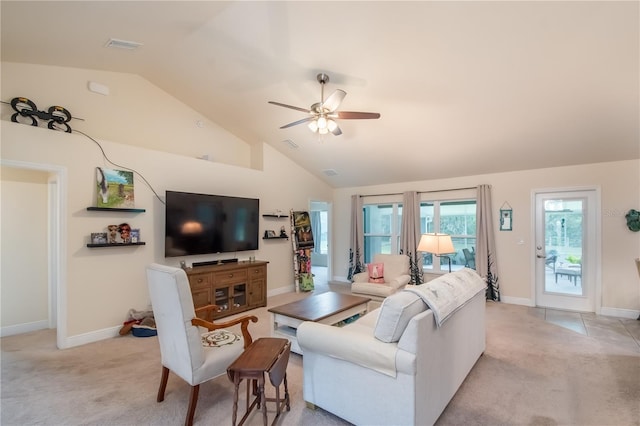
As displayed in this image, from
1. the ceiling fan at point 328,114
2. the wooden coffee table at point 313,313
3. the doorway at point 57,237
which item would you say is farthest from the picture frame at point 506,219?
the doorway at point 57,237

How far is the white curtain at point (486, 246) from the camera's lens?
5391 mm

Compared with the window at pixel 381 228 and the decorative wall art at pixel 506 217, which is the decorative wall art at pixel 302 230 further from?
the decorative wall art at pixel 506 217

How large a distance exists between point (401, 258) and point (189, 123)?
4338 mm

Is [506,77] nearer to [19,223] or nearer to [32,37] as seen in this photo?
[32,37]

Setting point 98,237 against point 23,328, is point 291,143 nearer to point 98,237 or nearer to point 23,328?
point 98,237

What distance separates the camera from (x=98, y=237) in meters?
3.74

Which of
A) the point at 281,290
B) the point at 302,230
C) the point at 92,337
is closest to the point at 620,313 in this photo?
the point at 302,230

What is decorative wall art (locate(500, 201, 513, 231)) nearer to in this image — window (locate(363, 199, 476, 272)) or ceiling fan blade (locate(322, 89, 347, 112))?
window (locate(363, 199, 476, 272))

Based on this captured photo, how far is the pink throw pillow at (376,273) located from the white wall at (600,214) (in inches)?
84.4

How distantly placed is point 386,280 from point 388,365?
3445 mm

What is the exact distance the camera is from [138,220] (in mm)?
4160

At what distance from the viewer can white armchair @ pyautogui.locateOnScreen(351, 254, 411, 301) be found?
15.3ft

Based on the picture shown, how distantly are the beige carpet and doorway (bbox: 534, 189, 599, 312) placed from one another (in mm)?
1592

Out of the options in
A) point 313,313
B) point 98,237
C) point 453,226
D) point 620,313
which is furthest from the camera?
point 453,226
